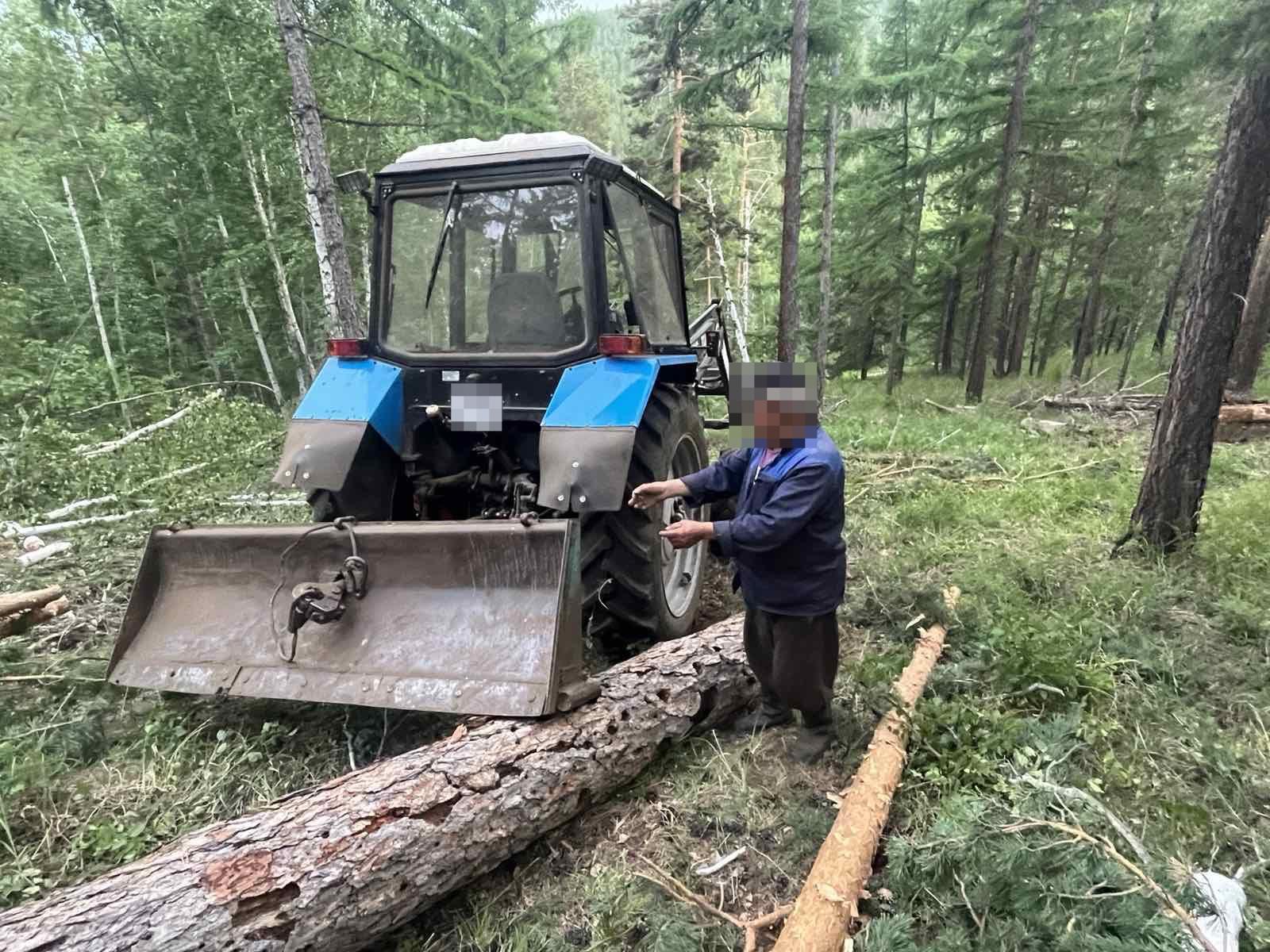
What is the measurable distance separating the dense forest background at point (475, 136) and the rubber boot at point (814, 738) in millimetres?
6701

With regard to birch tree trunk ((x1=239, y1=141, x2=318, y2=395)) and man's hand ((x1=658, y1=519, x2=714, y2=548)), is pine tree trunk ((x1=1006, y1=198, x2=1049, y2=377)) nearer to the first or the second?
birch tree trunk ((x1=239, y1=141, x2=318, y2=395))

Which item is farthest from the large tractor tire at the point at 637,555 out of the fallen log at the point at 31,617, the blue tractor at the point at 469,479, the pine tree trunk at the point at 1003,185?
the pine tree trunk at the point at 1003,185

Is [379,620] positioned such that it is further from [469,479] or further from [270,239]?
[270,239]

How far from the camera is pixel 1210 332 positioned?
3.79 metres

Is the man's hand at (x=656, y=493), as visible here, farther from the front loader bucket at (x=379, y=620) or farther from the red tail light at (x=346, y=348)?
the red tail light at (x=346, y=348)

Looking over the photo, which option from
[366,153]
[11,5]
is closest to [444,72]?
[366,153]

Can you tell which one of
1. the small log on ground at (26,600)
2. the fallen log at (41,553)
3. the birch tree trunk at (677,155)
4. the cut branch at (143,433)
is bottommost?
the fallen log at (41,553)

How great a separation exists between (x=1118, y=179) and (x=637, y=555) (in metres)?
13.7

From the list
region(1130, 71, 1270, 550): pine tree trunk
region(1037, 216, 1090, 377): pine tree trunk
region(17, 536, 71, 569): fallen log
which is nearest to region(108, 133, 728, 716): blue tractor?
region(17, 536, 71, 569): fallen log

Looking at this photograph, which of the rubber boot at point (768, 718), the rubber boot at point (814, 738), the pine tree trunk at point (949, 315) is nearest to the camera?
the rubber boot at point (814, 738)

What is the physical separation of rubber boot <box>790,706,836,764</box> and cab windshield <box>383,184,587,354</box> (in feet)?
6.29

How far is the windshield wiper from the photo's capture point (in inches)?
128

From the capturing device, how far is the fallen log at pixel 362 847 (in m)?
1.55

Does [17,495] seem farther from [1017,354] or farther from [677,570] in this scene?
[1017,354]
